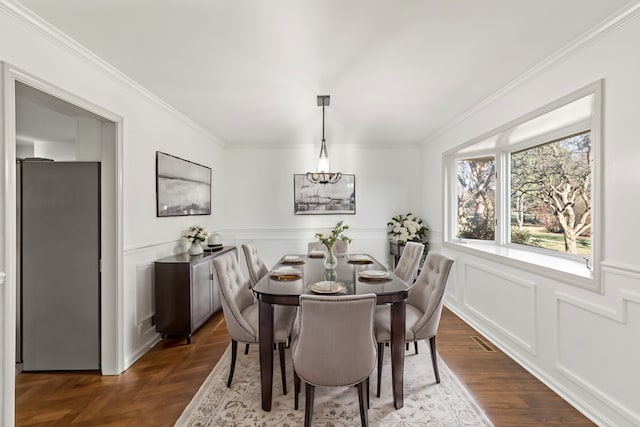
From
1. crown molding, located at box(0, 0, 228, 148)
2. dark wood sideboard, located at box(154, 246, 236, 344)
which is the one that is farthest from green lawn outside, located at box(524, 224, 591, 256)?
crown molding, located at box(0, 0, 228, 148)

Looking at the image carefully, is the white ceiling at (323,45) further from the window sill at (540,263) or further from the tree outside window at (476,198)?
the window sill at (540,263)

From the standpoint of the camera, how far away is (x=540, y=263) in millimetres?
2551

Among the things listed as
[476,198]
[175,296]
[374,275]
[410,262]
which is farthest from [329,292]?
[476,198]

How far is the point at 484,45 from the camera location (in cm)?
207

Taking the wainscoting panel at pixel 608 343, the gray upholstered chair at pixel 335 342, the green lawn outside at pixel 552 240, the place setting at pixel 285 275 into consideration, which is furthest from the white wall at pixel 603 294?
the place setting at pixel 285 275

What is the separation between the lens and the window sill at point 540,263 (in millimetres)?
2086

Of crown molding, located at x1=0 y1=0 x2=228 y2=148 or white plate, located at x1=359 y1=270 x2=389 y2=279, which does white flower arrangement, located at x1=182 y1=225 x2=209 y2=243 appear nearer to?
crown molding, located at x1=0 y1=0 x2=228 y2=148

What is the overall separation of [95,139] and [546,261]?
4.07 m

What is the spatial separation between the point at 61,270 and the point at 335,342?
2455 millimetres

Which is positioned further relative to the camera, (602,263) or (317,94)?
(317,94)

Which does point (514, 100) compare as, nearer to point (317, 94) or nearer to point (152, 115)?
point (317, 94)

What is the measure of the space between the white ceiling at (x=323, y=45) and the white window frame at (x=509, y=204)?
1.36 feet

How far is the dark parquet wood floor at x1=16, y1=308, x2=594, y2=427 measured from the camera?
198 centimetres

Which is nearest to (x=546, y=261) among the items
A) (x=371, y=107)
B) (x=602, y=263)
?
(x=602, y=263)
